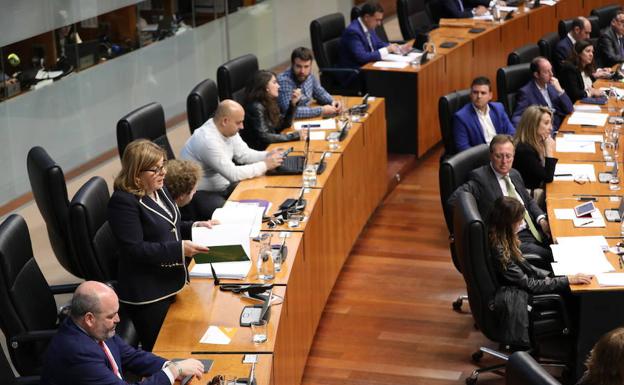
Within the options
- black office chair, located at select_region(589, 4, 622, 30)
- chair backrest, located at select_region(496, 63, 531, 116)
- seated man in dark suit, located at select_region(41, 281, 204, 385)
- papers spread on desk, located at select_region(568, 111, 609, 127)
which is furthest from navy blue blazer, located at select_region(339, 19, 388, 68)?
seated man in dark suit, located at select_region(41, 281, 204, 385)

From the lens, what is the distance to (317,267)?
6.14 metres

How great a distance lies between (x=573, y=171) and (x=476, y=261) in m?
1.93

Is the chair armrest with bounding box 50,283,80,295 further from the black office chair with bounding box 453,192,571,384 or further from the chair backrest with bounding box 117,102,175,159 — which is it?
the black office chair with bounding box 453,192,571,384

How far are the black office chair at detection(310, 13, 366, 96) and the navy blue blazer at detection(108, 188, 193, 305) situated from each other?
14.5 feet

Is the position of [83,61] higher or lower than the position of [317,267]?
higher

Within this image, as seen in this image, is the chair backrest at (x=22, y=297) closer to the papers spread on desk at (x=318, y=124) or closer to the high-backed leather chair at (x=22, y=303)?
the high-backed leather chair at (x=22, y=303)

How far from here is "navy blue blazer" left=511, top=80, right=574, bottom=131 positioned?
8336mm

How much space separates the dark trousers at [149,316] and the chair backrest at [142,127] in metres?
1.40

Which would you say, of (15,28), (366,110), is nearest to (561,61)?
(366,110)

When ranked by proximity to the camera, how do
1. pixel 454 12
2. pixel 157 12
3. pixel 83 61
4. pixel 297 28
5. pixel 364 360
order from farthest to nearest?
pixel 297 28
pixel 454 12
pixel 157 12
pixel 83 61
pixel 364 360

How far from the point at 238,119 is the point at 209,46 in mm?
4342

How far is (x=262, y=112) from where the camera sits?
7328 millimetres

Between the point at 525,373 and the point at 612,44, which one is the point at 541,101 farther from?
the point at 525,373

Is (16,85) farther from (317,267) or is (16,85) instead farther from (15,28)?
(317,267)
